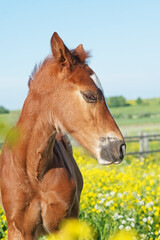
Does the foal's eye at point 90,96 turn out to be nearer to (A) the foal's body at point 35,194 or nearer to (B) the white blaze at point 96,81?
(B) the white blaze at point 96,81

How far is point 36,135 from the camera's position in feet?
8.34

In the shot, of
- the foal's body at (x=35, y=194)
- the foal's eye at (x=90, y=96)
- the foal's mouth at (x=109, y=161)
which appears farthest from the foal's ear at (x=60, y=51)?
the foal's mouth at (x=109, y=161)

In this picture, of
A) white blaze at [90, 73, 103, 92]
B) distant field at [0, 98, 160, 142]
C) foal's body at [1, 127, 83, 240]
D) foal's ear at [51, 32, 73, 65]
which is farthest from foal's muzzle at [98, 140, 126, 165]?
distant field at [0, 98, 160, 142]

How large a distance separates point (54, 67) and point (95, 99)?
1.49ft

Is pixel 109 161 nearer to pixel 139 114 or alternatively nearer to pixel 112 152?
pixel 112 152

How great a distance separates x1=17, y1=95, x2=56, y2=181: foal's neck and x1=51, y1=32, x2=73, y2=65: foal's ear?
357mm

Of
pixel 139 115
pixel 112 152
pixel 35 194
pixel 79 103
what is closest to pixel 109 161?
pixel 112 152

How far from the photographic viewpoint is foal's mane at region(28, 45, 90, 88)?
8.20 feet

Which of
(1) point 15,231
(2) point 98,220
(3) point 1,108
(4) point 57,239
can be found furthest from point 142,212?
(3) point 1,108

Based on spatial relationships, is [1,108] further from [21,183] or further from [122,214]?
[122,214]

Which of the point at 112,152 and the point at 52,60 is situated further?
the point at 52,60

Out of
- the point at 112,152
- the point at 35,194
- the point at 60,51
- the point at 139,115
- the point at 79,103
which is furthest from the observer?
the point at 139,115

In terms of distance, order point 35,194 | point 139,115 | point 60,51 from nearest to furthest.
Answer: point 60,51
point 35,194
point 139,115

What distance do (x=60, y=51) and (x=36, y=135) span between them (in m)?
0.66
